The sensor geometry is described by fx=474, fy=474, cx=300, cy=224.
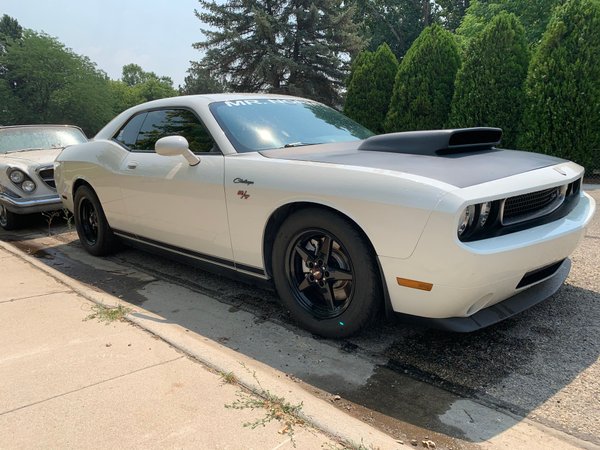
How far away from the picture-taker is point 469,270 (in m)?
2.29

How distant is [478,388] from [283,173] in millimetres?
1633

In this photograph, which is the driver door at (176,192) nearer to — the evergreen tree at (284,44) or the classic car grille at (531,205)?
the classic car grille at (531,205)

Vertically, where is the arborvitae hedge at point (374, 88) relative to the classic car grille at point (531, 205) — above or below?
above

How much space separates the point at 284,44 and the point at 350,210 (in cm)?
2332

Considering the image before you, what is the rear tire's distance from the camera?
21.7 ft

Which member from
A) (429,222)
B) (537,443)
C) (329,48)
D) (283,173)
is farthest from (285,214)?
(329,48)

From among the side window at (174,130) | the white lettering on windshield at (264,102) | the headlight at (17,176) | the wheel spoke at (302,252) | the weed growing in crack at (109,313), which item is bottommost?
the weed growing in crack at (109,313)

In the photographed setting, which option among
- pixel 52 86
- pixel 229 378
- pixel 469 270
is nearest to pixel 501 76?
pixel 469 270

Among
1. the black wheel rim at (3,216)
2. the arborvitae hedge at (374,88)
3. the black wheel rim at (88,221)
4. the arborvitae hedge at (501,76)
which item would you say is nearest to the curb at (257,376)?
the black wheel rim at (88,221)

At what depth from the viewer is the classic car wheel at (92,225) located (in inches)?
194

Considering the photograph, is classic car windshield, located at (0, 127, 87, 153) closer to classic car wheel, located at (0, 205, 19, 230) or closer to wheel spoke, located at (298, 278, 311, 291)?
classic car wheel, located at (0, 205, 19, 230)

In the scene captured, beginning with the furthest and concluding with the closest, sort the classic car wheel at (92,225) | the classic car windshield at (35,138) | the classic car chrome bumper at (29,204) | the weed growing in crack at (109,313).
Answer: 1. the classic car windshield at (35,138)
2. the classic car chrome bumper at (29,204)
3. the classic car wheel at (92,225)
4. the weed growing in crack at (109,313)

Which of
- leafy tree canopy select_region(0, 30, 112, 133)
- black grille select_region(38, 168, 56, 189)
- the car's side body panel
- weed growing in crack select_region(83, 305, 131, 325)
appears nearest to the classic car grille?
the car's side body panel

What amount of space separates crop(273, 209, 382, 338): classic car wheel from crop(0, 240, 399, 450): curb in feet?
1.55
